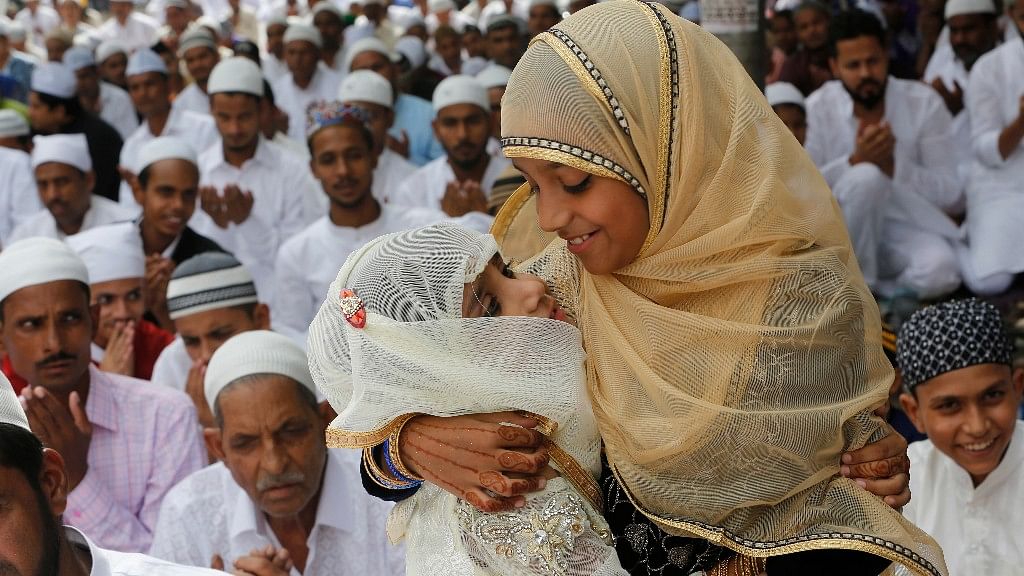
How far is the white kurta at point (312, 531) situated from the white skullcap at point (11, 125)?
610cm

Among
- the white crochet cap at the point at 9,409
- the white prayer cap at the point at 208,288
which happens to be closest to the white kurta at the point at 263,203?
the white prayer cap at the point at 208,288

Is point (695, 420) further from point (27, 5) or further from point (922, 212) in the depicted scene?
point (27, 5)

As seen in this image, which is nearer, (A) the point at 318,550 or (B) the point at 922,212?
(A) the point at 318,550

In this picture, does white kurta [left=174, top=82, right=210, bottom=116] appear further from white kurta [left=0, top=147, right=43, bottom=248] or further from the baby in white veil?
the baby in white veil

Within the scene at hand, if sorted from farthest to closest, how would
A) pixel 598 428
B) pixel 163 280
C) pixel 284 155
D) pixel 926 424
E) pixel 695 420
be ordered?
pixel 284 155, pixel 163 280, pixel 926 424, pixel 598 428, pixel 695 420

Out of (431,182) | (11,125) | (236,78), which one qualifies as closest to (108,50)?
(11,125)

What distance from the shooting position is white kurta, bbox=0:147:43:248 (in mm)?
8641

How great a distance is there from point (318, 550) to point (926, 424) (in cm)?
172

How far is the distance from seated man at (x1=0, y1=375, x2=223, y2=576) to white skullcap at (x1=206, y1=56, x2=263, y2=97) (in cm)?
596

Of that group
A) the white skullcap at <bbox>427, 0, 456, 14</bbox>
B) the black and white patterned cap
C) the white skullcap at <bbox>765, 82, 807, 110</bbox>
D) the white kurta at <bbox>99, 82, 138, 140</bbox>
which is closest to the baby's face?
the black and white patterned cap

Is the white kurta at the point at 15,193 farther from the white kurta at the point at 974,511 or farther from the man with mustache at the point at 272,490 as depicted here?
the white kurta at the point at 974,511

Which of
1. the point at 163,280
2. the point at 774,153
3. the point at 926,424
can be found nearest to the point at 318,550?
the point at 926,424

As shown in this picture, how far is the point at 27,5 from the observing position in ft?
57.9

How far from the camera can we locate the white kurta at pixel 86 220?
719 centimetres
